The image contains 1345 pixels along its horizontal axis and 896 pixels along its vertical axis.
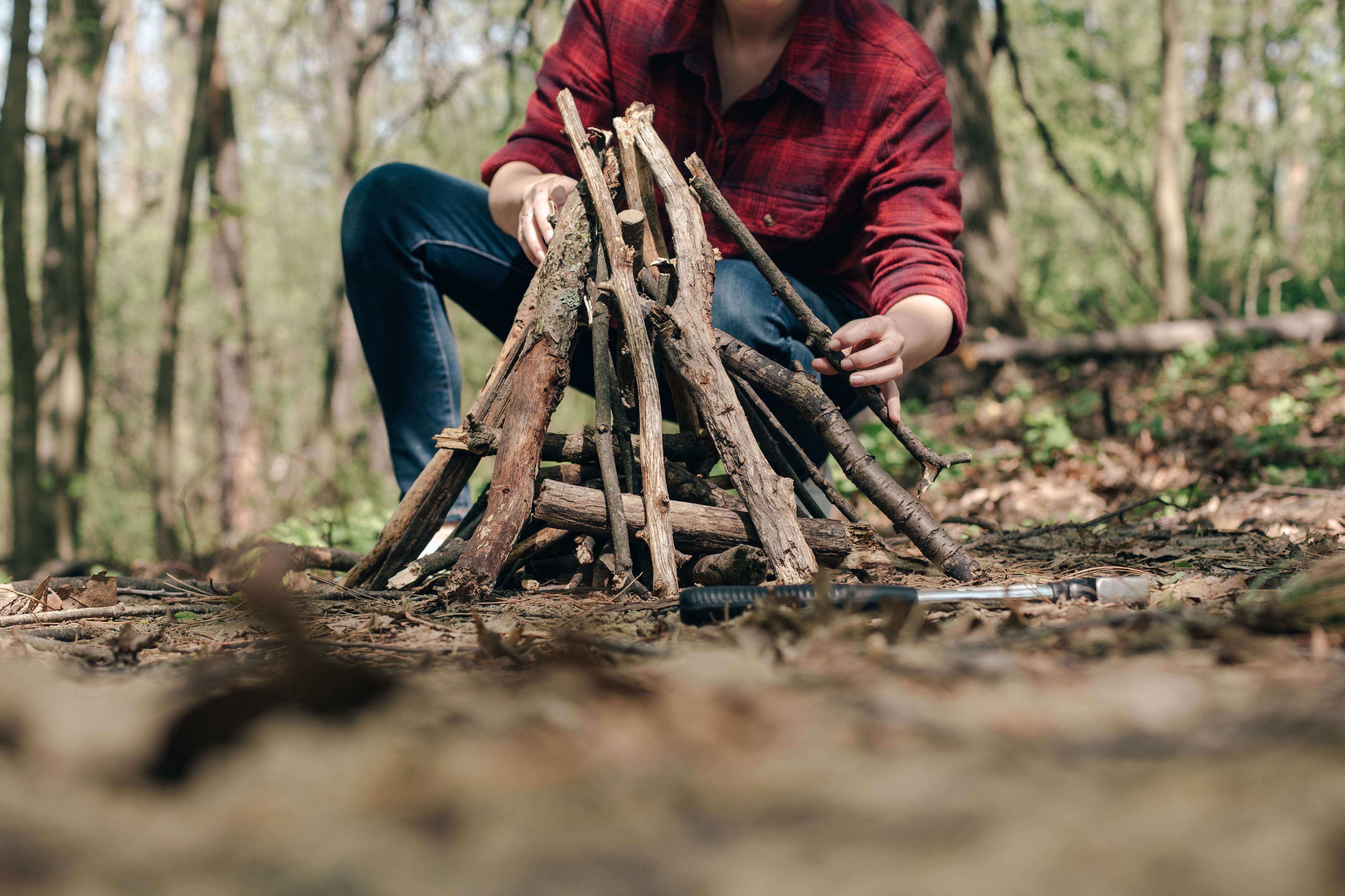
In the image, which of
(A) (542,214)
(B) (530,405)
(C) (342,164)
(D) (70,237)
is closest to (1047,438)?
(A) (542,214)

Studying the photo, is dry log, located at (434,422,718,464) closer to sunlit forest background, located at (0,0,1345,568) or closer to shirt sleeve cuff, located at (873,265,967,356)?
shirt sleeve cuff, located at (873,265,967,356)

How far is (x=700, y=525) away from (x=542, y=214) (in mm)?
1010

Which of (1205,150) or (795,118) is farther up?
(1205,150)

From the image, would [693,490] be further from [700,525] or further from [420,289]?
[420,289]

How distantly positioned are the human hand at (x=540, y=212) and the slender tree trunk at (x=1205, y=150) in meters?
7.52

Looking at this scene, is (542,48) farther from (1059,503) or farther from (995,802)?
(995,802)

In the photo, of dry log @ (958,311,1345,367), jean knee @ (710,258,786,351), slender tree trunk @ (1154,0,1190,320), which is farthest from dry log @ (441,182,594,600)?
slender tree trunk @ (1154,0,1190,320)

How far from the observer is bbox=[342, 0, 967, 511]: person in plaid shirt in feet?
8.95

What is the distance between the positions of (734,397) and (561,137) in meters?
1.43

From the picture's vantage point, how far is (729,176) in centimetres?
287

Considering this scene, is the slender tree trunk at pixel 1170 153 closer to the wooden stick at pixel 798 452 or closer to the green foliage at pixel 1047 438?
the green foliage at pixel 1047 438

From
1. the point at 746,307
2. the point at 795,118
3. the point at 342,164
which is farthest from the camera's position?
the point at 342,164

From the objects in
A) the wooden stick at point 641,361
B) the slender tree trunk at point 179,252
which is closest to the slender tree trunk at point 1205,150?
the wooden stick at point 641,361

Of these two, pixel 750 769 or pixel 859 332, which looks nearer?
pixel 750 769
